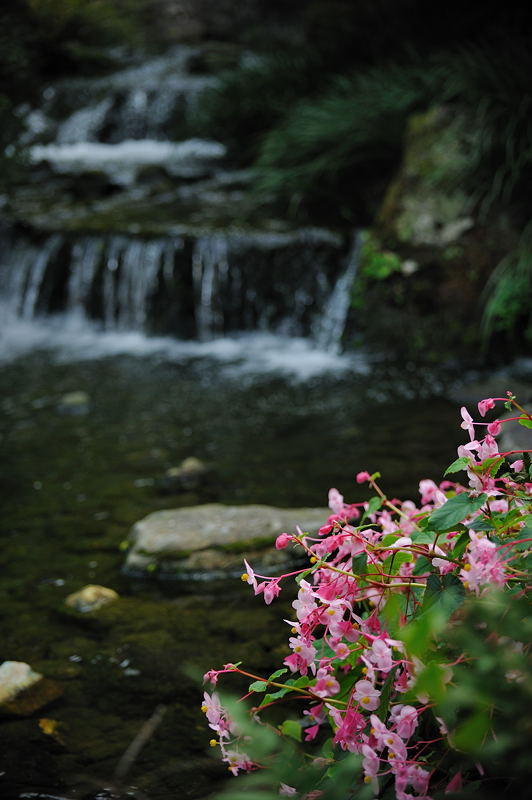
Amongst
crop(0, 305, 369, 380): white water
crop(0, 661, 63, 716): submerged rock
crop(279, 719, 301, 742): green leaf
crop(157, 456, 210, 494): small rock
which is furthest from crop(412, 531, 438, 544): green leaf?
crop(0, 305, 369, 380): white water

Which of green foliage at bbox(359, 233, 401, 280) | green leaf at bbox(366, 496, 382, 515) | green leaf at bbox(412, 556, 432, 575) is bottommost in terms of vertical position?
green leaf at bbox(366, 496, 382, 515)

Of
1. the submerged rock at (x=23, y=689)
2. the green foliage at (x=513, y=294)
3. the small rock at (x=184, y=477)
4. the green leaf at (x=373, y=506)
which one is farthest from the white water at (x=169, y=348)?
the green leaf at (x=373, y=506)

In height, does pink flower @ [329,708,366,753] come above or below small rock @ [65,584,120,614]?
above

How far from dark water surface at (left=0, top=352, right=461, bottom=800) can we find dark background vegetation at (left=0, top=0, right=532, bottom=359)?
0.75m

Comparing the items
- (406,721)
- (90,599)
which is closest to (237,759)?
(406,721)

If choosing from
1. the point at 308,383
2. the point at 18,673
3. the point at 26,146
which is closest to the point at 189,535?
the point at 18,673

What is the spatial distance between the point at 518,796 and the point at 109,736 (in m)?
1.42

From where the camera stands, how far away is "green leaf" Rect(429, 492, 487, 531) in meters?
1.19

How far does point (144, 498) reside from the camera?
131 inches

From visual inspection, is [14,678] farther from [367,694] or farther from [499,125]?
[499,125]

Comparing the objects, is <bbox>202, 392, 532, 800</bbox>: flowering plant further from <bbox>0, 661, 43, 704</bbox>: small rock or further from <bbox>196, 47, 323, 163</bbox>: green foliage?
<bbox>196, 47, 323, 163</bbox>: green foliage

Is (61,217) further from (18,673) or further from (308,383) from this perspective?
(18,673)

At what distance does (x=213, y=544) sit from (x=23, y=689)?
34.1 inches

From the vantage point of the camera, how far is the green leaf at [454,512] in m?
1.19
